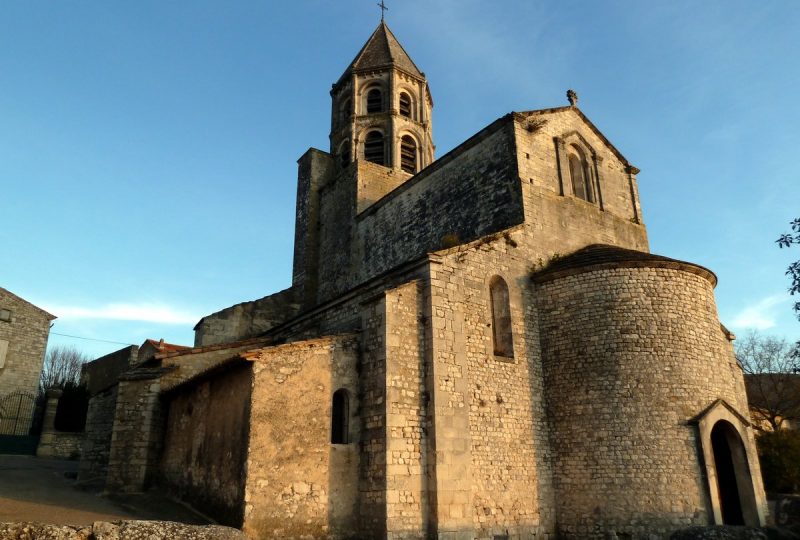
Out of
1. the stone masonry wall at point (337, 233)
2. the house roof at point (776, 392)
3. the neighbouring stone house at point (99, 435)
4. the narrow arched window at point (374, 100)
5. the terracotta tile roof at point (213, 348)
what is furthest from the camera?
the house roof at point (776, 392)

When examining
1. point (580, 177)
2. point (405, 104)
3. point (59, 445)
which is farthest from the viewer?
point (405, 104)

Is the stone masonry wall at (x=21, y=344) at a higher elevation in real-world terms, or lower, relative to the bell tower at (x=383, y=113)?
lower

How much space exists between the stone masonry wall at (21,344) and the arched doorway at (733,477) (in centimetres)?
2818

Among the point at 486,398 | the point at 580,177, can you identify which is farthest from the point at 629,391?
the point at 580,177

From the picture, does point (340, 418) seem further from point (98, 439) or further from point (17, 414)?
point (17, 414)

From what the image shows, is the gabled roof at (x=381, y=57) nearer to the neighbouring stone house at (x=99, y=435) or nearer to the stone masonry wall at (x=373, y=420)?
the neighbouring stone house at (x=99, y=435)

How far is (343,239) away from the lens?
72.0ft

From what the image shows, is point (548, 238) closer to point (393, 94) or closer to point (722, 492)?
point (722, 492)

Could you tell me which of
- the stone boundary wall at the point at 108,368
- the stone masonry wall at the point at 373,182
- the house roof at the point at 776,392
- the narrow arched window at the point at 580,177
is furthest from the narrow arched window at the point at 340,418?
the house roof at the point at 776,392

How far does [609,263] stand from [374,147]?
1392cm

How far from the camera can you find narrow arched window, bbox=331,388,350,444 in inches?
461

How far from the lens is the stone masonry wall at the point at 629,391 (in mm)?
11602

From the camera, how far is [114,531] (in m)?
6.11

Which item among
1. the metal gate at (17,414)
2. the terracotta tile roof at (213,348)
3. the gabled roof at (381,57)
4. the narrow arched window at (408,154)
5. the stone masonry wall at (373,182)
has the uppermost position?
the gabled roof at (381,57)
